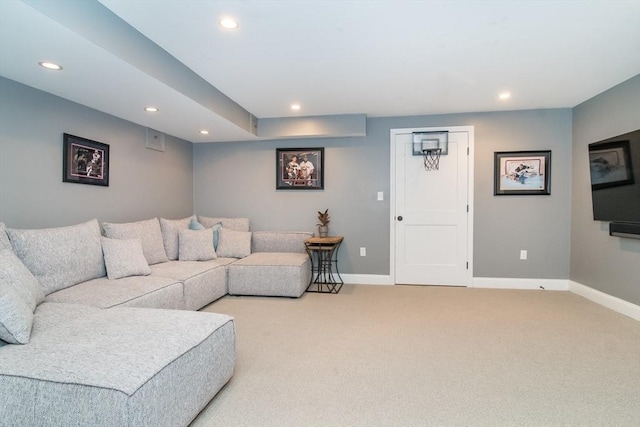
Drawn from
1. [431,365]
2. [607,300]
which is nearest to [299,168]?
[431,365]

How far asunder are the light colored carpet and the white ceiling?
2.24 meters

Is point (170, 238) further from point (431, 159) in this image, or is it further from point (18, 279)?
point (431, 159)

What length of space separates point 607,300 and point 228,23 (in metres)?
4.43

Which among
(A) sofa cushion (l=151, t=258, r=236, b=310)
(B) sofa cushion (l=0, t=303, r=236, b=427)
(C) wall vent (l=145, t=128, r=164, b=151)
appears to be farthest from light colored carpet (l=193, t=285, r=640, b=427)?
(C) wall vent (l=145, t=128, r=164, b=151)

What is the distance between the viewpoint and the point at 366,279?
4.54 m

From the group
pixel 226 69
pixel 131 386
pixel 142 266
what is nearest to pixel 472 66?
pixel 226 69

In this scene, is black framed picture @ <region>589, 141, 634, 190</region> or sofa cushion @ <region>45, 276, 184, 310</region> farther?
black framed picture @ <region>589, 141, 634, 190</region>

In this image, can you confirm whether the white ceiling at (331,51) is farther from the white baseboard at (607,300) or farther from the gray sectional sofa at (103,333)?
the white baseboard at (607,300)

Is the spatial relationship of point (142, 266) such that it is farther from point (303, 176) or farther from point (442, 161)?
point (442, 161)

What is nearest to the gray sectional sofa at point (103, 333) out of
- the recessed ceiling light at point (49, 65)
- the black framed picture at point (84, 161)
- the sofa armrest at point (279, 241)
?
the black framed picture at point (84, 161)

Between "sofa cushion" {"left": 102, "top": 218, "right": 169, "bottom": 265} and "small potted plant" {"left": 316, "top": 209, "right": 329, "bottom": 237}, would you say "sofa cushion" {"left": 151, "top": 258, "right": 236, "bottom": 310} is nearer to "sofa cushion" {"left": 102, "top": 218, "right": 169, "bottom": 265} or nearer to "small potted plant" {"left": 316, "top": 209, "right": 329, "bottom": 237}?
"sofa cushion" {"left": 102, "top": 218, "right": 169, "bottom": 265}

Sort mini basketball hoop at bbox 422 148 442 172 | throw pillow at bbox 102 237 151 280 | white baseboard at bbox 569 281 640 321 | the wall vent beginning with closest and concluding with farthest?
throw pillow at bbox 102 237 151 280 < white baseboard at bbox 569 281 640 321 < the wall vent < mini basketball hoop at bbox 422 148 442 172

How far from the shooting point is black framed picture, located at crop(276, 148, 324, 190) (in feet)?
15.2

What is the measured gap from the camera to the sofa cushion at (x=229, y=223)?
181 inches
